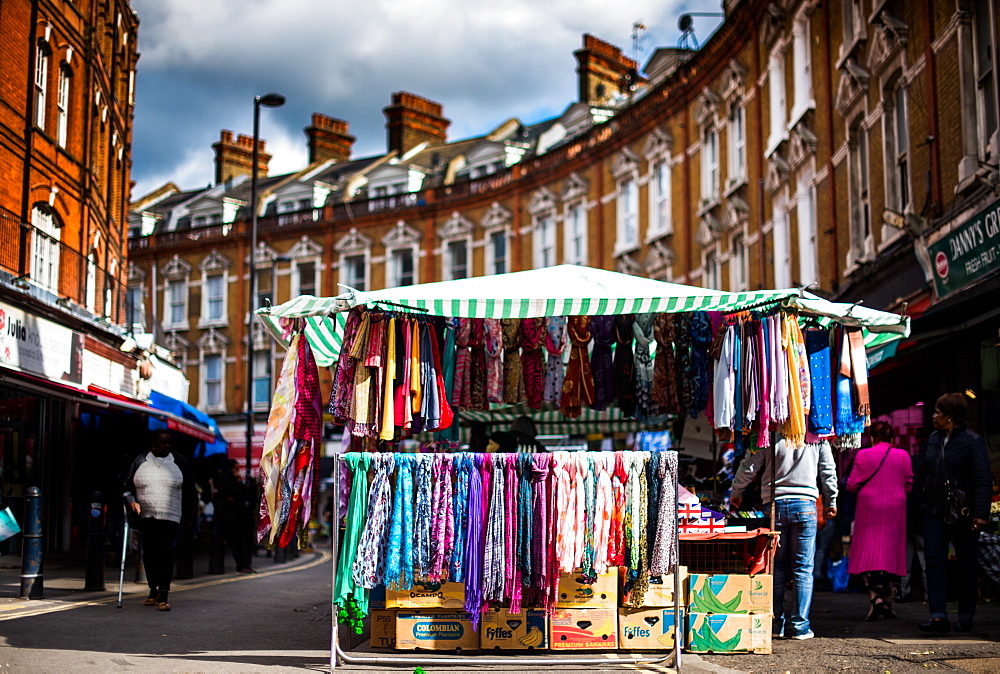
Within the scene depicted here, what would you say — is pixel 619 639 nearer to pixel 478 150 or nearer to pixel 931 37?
pixel 931 37

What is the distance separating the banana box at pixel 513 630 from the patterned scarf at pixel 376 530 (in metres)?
0.84

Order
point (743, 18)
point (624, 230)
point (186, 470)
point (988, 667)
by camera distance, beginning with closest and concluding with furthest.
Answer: point (988, 667) → point (186, 470) → point (743, 18) → point (624, 230)

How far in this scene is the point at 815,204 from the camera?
20594 mm

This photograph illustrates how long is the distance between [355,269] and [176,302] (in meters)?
8.73

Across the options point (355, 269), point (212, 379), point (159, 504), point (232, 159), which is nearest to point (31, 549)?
point (159, 504)

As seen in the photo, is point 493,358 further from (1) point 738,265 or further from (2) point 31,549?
(1) point 738,265

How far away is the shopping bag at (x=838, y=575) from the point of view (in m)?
12.8

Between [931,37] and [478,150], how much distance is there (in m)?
27.5

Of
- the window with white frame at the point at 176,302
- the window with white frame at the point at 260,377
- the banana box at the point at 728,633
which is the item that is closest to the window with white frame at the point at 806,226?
the banana box at the point at 728,633

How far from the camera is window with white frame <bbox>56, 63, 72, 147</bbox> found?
1953 cm

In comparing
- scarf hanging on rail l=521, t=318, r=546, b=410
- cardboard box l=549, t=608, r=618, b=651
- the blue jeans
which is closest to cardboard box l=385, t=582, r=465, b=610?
cardboard box l=549, t=608, r=618, b=651

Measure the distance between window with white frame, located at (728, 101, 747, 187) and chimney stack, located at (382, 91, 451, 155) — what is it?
22.7 m

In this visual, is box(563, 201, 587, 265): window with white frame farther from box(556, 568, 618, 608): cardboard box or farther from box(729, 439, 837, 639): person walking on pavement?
box(556, 568, 618, 608): cardboard box

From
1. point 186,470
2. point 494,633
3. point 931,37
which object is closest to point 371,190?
point 931,37
